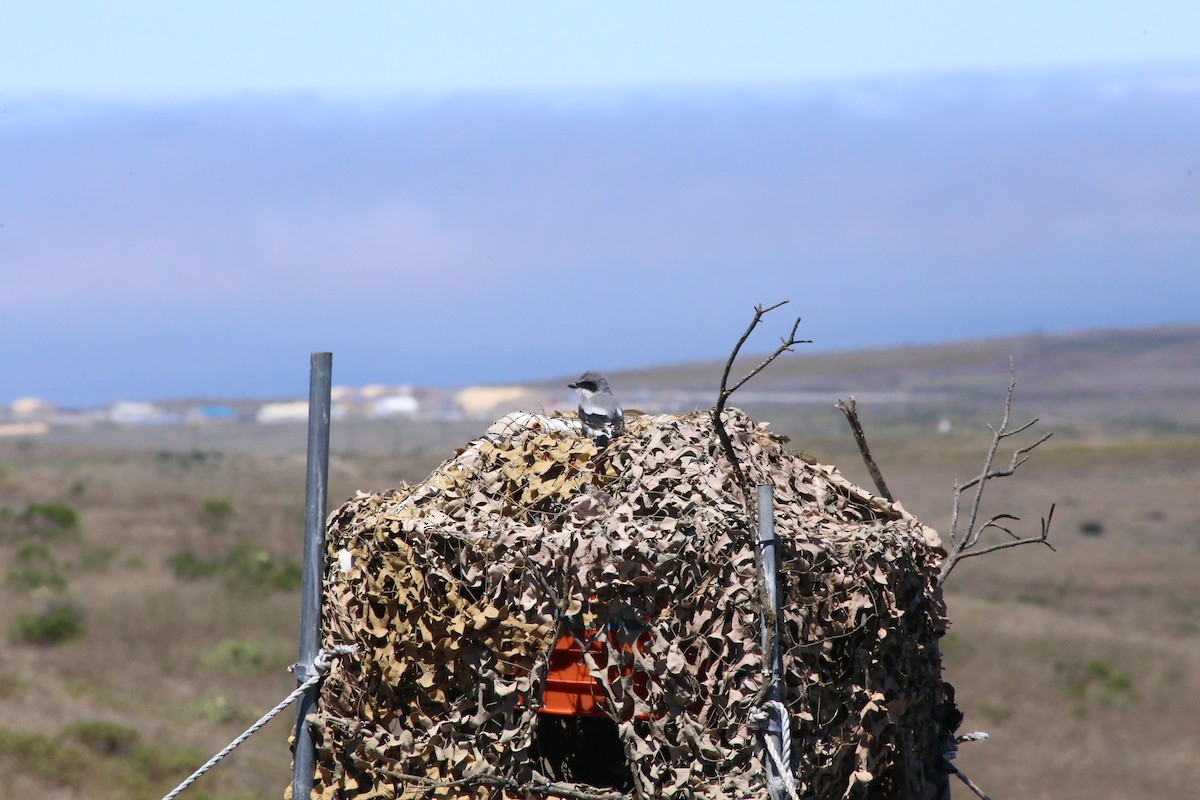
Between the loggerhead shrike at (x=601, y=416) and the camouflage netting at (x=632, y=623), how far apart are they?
94 mm

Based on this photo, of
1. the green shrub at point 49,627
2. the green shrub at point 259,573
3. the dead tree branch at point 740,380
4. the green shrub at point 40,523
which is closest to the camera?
the dead tree branch at point 740,380

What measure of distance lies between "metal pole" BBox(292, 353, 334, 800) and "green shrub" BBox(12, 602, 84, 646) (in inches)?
846

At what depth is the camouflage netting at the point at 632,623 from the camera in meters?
4.61

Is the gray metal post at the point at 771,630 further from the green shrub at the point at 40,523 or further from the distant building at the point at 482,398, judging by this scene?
the distant building at the point at 482,398

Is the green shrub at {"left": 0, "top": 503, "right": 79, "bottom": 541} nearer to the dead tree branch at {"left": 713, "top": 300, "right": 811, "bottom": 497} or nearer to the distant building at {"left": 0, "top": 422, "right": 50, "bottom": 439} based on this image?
the dead tree branch at {"left": 713, "top": 300, "right": 811, "bottom": 497}

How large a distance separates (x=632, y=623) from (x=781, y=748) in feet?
2.11

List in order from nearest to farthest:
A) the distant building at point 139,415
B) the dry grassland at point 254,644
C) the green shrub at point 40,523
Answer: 1. the dry grassland at point 254,644
2. the green shrub at point 40,523
3. the distant building at point 139,415

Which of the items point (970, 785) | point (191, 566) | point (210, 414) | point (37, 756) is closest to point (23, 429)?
point (210, 414)

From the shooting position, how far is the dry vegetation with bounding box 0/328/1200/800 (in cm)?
1727

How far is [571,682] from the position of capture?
490 centimetres

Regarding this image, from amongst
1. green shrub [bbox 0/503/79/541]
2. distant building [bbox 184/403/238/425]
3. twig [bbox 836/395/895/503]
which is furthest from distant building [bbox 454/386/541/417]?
twig [bbox 836/395/895/503]

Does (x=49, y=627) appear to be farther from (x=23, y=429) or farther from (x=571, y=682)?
(x=23, y=429)

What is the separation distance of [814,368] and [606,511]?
161676 mm

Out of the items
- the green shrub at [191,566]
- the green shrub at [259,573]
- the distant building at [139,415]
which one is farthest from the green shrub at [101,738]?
the distant building at [139,415]
